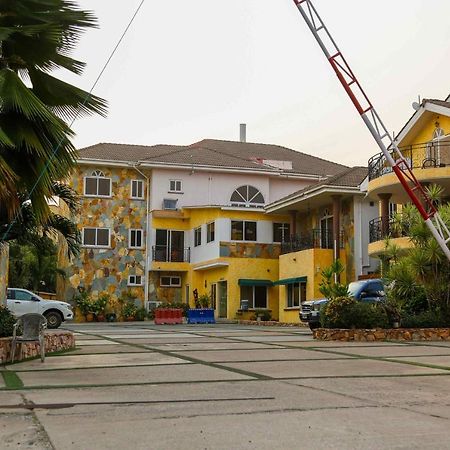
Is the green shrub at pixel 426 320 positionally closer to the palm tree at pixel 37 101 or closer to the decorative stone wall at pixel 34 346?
the decorative stone wall at pixel 34 346

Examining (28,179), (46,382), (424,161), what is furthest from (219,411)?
(424,161)

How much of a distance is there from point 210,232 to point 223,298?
3.72 metres

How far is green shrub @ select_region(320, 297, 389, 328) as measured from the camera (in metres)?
19.0

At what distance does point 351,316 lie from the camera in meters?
19.0

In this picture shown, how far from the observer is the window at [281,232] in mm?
38531

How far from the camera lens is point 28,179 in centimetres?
1138

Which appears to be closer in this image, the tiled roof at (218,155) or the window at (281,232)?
the window at (281,232)

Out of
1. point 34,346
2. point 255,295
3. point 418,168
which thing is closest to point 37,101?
point 34,346

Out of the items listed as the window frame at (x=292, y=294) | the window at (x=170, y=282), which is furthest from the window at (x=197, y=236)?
the window frame at (x=292, y=294)

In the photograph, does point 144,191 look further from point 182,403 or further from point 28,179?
point 182,403

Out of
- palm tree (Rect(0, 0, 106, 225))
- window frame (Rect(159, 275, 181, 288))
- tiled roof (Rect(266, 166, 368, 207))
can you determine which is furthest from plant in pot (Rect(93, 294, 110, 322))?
palm tree (Rect(0, 0, 106, 225))

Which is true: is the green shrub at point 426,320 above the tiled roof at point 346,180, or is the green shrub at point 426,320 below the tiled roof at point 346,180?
below

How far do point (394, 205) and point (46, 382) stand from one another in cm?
2405

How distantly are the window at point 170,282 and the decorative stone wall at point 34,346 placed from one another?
26324 mm
